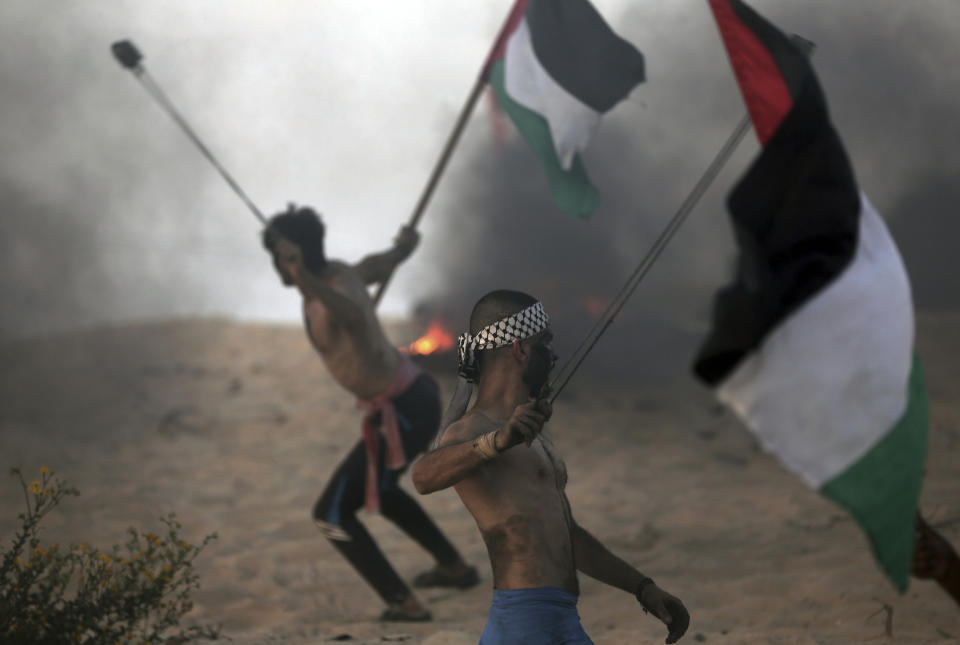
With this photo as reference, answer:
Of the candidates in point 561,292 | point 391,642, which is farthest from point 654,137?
point 391,642

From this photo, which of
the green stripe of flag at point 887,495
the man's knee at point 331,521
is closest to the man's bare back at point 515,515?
the green stripe of flag at point 887,495

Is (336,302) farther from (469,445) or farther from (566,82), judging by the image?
(469,445)

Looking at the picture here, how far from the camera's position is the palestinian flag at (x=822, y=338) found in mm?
2322

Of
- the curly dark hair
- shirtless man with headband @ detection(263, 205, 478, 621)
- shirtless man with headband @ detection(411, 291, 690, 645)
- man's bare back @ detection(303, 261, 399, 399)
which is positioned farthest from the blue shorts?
the curly dark hair

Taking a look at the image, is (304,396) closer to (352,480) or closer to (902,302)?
(352,480)

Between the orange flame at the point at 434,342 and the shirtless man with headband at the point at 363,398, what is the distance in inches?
223

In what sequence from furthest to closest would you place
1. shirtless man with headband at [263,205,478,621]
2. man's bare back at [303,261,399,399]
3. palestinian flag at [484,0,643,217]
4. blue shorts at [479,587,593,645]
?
man's bare back at [303,261,399,399]
shirtless man with headband at [263,205,478,621]
palestinian flag at [484,0,643,217]
blue shorts at [479,587,593,645]

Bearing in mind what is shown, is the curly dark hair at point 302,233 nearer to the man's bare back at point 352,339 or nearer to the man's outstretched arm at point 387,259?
the man's bare back at point 352,339

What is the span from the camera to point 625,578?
280 centimetres

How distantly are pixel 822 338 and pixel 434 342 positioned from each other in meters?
8.80

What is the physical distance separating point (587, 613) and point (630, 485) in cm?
302

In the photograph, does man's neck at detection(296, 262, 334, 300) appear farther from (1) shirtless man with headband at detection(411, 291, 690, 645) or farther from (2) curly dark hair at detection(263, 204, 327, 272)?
(1) shirtless man with headband at detection(411, 291, 690, 645)

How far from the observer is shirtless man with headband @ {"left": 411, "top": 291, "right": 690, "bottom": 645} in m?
2.56

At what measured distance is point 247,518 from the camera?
7066 mm
